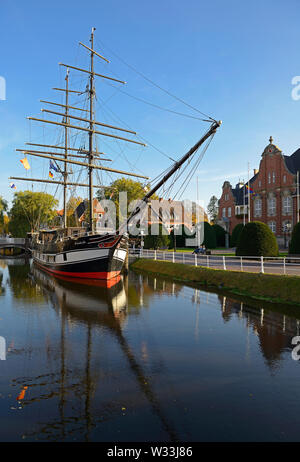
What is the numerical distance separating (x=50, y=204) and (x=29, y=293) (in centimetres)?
6271

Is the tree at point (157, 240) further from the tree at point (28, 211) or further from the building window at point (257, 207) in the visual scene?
the tree at point (28, 211)

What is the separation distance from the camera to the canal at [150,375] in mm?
5145

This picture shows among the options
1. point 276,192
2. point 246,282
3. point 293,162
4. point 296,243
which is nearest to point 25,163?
point 246,282

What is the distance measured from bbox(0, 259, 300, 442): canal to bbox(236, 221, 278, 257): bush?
41.4ft

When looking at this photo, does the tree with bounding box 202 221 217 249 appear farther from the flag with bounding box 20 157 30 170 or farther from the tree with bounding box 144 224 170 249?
the flag with bounding box 20 157 30 170

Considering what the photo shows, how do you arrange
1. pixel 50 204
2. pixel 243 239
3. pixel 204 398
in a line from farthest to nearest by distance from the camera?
1. pixel 50 204
2. pixel 243 239
3. pixel 204 398

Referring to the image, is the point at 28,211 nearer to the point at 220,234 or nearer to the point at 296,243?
the point at 220,234

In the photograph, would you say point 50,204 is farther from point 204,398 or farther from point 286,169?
point 204,398

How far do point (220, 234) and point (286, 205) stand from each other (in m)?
12.1

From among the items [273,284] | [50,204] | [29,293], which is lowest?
[29,293]

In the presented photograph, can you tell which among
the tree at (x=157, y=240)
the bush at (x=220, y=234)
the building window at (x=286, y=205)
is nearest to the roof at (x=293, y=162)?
the building window at (x=286, y=205)

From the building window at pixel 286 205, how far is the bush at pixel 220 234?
10.9 metres

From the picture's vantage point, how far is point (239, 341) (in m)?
9.68
